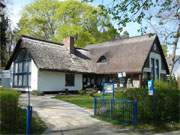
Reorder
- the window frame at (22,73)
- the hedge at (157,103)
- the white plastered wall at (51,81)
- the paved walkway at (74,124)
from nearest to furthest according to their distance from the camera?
1. the paved walkway at (74,124)
2. the hedge at (157,103)
3. the white plastered wall at (51,81)
4. the window frame at (22,73)

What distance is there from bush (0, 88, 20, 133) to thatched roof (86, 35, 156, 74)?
25.5 m

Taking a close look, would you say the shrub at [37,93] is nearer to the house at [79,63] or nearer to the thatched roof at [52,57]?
the house at [79,63]

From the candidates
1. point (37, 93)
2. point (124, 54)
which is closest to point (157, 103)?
point (37, 93)

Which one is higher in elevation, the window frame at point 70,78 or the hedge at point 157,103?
the window frame at point 70,78

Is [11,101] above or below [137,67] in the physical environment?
below

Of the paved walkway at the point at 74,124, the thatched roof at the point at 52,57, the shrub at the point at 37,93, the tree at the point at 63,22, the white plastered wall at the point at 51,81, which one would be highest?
the tree at the point at 63,22

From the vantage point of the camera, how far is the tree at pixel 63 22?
2263 inches

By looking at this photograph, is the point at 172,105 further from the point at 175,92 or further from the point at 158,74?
the point at 158,74

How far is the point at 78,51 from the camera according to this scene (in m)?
44.1

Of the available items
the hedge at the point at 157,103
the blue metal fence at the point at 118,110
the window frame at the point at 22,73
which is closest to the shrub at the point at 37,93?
the window frame at the point at 22,73

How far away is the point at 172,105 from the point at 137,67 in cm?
2012

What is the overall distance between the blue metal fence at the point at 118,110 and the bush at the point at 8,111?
5762 millimetres

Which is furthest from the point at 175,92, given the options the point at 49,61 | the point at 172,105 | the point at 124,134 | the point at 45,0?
the point at 45,0

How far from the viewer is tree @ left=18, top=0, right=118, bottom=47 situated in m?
57.5
